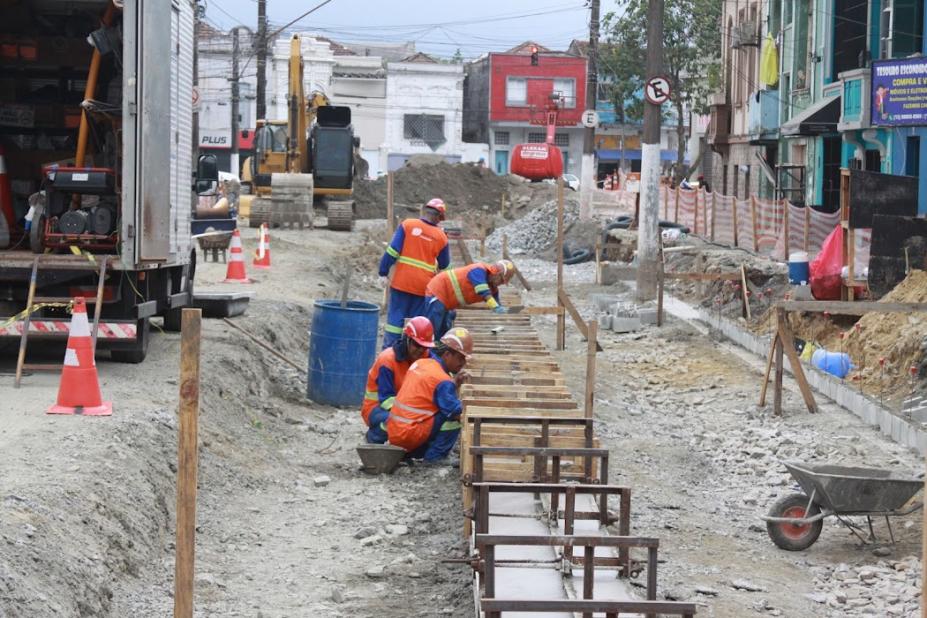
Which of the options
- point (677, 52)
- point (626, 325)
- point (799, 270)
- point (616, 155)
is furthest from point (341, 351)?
point (616, 155)

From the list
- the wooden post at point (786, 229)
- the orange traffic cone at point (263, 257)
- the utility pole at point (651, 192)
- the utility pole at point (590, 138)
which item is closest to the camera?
the utility pole at point (651, 192)

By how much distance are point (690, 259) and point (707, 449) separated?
15.6m

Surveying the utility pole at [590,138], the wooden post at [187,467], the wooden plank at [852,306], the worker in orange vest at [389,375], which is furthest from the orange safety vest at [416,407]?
the utility pole at [590,138]

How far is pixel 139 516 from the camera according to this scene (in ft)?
26.6

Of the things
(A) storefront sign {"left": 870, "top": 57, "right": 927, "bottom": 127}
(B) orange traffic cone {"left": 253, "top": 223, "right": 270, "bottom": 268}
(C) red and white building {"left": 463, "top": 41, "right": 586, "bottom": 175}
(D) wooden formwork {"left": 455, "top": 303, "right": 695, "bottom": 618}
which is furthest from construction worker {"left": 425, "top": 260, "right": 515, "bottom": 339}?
(C) red and white building {"left": 463, "top": 41, "right": 586, "bottom": 175}

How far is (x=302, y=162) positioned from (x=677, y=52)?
25.8 m

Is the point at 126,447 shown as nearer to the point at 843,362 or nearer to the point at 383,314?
the point at 843,362

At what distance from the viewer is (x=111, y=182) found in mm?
11828

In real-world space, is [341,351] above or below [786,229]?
below

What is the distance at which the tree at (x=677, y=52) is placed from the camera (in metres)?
55.9

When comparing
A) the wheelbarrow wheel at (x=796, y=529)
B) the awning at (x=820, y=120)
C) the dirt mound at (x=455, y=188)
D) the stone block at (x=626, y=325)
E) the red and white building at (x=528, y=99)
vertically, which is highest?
the red and white building at (x=528, y=99)

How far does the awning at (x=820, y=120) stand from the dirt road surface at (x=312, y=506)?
14205 millimetres

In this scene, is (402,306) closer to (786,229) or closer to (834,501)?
Result: (834,501)

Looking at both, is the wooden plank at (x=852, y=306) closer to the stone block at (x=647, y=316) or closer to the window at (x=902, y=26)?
the stone block at (x=647, y=316)
